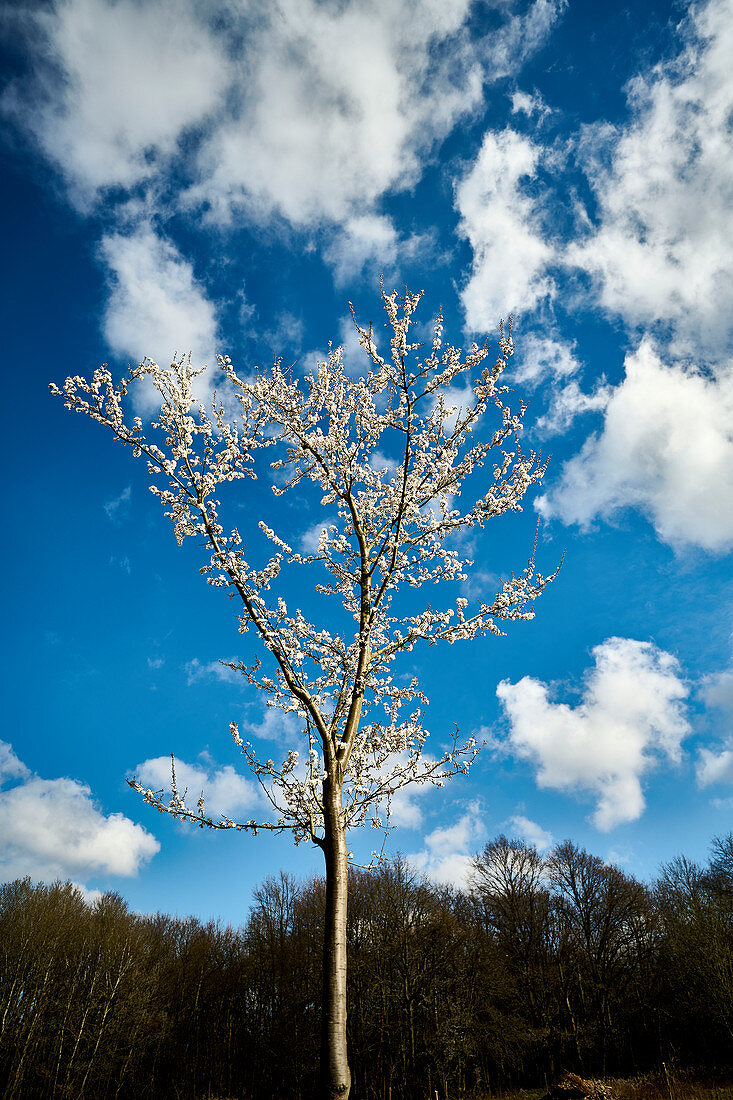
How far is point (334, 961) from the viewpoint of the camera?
4418mm

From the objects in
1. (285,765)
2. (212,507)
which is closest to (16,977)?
(285,765)

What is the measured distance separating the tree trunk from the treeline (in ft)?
71.2

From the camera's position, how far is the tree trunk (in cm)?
411

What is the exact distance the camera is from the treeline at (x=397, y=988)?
22.5 meters

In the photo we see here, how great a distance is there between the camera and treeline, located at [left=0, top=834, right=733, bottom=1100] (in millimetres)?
22453

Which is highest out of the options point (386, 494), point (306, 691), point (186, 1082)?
point (386, 494)

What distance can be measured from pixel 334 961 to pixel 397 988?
76.7ft

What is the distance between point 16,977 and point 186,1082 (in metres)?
11.0

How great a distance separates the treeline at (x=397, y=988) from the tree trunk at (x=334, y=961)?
2169 centimetres

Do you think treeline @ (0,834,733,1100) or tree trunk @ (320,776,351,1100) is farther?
treeline @ (0,834,733,1100)

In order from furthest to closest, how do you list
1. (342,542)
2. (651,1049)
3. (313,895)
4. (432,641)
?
(313,895)
(651,1049)
(342,542)
(432,641)

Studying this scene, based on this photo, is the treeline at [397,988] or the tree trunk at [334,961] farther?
the treeline at [397,988]

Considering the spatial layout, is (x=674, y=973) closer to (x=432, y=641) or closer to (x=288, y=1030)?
(x=288, y=1030)

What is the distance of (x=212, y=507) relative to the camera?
5.69m
